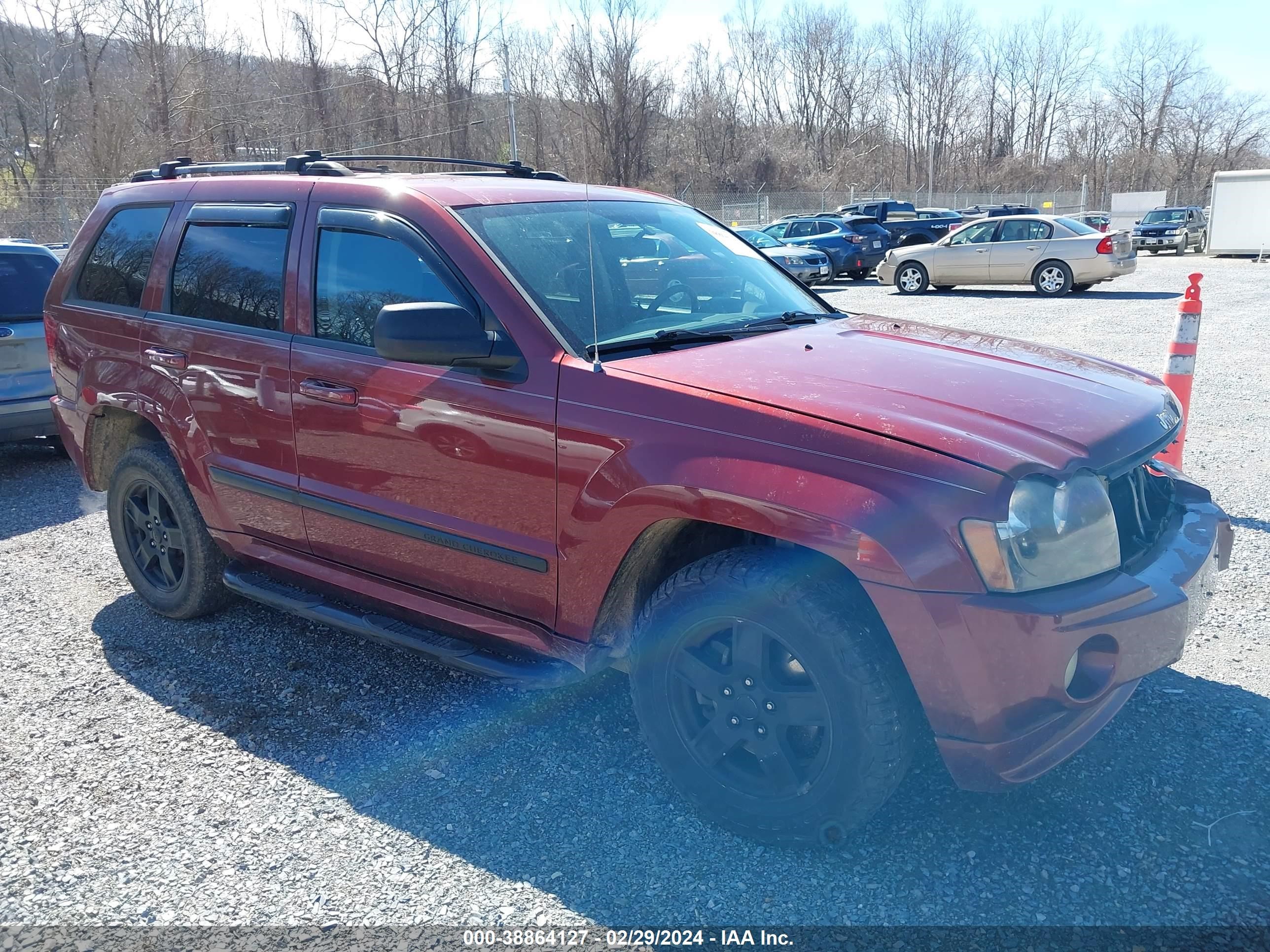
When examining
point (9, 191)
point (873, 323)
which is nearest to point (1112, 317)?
point (873, 323)

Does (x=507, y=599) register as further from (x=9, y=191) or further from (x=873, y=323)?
(x=9, y=191)

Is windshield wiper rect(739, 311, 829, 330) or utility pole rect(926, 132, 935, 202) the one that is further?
utility pole rect(926, 132, 935, 202)

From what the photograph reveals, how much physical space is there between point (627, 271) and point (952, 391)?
4.24 ft

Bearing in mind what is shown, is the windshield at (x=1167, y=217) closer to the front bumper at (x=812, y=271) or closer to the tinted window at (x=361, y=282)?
the front bumper at (x=812, y=271)

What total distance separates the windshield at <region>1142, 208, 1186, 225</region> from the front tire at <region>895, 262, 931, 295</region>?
17473 mm

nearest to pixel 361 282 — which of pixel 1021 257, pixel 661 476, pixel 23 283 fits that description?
pixel 661 476

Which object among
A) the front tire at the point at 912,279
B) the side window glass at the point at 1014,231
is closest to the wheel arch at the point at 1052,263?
the side window glass at the point at 1014,231

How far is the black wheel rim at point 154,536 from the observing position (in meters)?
4.39

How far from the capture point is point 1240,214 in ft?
95.5

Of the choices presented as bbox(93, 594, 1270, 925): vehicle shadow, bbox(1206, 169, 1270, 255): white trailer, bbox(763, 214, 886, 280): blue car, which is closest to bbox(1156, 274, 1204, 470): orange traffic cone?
bbox(93, 594, 1270, 925): vehicle shadow

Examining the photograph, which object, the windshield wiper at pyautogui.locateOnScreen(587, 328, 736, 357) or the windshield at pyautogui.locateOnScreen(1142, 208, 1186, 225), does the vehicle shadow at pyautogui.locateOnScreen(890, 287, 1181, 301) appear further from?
the windshield wiper at pyautogui.locateOnScreen(587, 328, 736, 357)

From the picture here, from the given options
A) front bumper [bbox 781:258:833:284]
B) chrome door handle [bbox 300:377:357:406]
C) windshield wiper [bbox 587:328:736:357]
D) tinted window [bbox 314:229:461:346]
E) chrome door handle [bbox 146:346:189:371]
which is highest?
front bumper [bbox 781:258:833:284]

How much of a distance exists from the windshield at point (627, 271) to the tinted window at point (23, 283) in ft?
17.3

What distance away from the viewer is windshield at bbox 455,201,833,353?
3199mm
